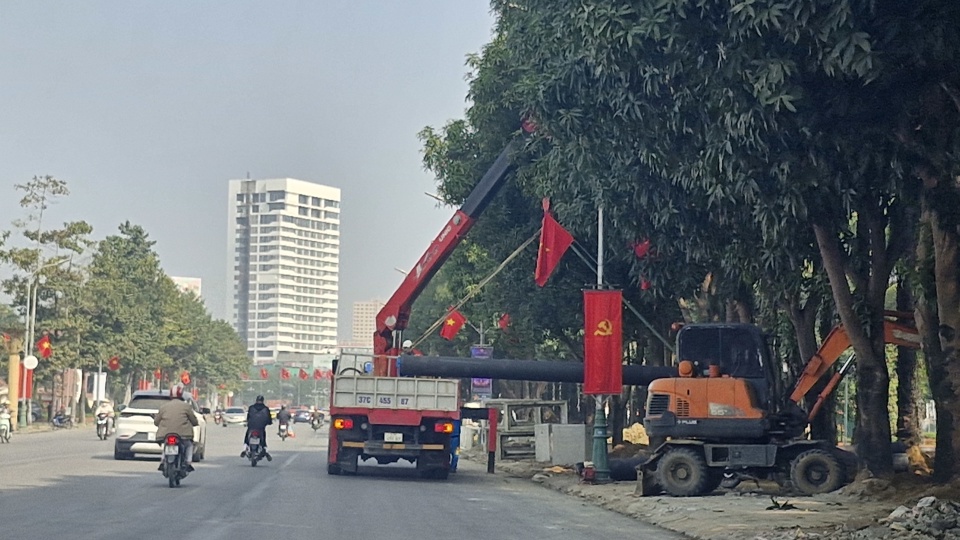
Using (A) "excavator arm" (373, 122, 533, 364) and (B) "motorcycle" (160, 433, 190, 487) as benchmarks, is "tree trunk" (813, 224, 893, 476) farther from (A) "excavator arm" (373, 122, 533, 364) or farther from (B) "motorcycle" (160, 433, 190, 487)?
(B) "motorcycle" (160, 433, 190, 487)

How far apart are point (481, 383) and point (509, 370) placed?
63.7 ft

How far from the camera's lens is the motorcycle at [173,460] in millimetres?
22406

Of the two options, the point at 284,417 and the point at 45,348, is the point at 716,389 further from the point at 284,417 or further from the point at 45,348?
the point at 45,348

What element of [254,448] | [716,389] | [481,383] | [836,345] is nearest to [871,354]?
[836,345]

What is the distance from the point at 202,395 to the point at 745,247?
137 meters

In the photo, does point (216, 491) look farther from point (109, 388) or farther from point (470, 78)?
point (109, 388)

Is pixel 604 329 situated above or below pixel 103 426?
above

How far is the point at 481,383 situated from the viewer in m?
50.8

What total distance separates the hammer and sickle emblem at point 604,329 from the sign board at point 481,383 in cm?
2098

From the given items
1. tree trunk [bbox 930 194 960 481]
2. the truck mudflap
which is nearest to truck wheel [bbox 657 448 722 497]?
tree trunk [bbox 930 194 960 481]

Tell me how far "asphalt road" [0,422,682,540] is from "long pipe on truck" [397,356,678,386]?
258 cm

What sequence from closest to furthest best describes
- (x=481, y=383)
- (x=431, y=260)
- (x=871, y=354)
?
1. (x=871, y=354)
2. (x=431, y=260)
3. (x=481, y=383)

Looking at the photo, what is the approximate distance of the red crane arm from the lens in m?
31.1

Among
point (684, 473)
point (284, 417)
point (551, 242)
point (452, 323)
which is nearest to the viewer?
point (684, 473)
